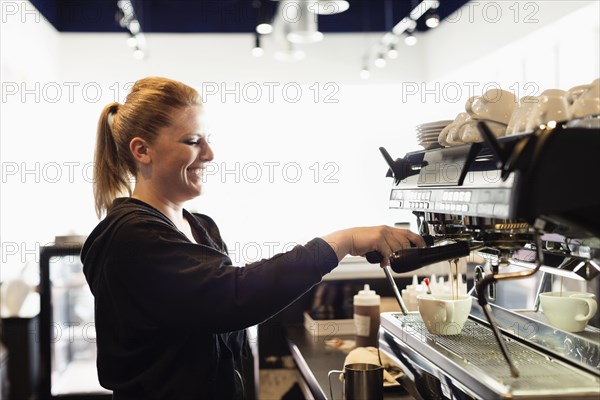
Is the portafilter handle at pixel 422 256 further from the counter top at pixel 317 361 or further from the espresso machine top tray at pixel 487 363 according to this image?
the counter top at pixel 317 361

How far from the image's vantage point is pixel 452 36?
6.43 metres

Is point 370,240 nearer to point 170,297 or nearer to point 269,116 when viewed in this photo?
point 170,297

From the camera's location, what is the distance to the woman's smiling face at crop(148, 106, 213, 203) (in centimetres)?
157

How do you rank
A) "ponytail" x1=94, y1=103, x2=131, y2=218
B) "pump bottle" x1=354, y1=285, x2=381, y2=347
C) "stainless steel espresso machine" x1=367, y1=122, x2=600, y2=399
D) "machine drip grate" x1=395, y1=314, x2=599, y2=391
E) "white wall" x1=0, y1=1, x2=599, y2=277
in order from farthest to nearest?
"white wall" x1=0, y1=1, x2=599, y2=277
"pump bottle" x1=354, y1=285, x2=381, y2=347
"ponytail" x1=94, y1=103, x2=131, y2=218
"machine drip grate" x1=395, y1=314, x2=599, y2=391
"stainless steel espresso machine" x1=367, y1=122, x2=600, y2=399

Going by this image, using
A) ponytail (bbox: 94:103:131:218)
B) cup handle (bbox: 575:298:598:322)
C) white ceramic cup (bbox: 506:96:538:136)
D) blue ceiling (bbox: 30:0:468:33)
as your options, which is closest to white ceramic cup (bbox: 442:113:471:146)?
white ceramic cup (bbox: 506:96:538:136)

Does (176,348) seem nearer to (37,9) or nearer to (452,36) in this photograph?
(37,9)

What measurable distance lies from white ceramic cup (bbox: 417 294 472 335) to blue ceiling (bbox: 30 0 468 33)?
17.6 ft

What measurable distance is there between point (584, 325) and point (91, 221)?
19.2 feet

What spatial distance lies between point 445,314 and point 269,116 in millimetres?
5642

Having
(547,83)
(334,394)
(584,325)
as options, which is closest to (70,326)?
(334,394)

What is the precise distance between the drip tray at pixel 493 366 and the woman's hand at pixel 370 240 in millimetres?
253

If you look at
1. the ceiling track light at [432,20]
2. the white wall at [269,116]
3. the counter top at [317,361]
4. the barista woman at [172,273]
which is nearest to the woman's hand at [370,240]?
the barista woman at [172,273]

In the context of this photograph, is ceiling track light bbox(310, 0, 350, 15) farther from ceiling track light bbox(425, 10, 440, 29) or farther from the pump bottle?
the pump bottle

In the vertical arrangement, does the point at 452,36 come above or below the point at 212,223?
above
